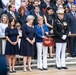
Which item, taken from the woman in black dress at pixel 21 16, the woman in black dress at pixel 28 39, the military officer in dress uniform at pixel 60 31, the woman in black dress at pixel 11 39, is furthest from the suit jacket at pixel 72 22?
the woman in black dress at pixel 11 39

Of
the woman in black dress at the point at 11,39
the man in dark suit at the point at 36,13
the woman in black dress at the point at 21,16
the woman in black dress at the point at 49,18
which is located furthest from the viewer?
the woman in black dress at the point at 49,18

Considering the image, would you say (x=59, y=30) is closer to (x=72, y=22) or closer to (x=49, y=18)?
(x=49, y=18)

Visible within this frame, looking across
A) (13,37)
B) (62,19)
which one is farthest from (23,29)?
(62,19)

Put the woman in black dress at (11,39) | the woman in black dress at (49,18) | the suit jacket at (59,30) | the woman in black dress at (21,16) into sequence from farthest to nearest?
the woman in black dress at (49,18), the woman in black dress at (21,16), the suit jacket at (59,30), the woman in black dress at (11,39)

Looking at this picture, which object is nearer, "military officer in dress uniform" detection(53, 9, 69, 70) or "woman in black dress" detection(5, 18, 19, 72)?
"woman in black dress" detection(5, 18, 19, 72)

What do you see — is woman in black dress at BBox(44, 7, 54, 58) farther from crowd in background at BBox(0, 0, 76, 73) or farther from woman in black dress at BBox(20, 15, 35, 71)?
woman in black dress at BBox(20, 15, 35, 71)

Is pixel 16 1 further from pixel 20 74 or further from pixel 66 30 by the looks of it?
pixel 20 74

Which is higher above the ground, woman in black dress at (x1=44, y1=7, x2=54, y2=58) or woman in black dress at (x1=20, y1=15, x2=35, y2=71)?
woman in black dress at (x1=44, y1=7, x2=54, y2=58)

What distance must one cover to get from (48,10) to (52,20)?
374mm

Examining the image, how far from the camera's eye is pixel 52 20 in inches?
335

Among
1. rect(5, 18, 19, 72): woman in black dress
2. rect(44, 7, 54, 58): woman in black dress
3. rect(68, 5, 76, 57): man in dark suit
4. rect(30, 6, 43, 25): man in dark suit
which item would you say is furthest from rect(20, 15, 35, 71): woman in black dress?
rect(68, 5, 76, 57): man in dark suit

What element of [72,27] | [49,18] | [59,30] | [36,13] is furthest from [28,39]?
[72,27]

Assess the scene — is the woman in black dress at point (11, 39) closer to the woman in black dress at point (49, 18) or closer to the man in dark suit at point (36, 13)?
the man in dark suit at point (36, 13)

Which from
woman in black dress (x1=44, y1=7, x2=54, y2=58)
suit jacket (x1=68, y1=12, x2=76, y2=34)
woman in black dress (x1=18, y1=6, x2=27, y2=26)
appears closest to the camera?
woman in black dress (x1=18, y1=6, x2=27, y2=26)
